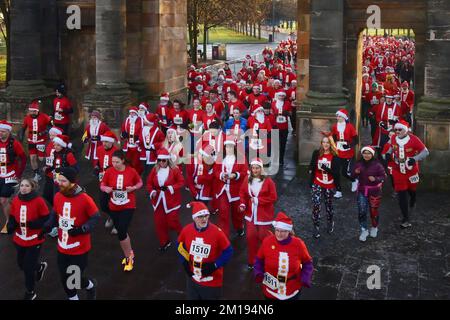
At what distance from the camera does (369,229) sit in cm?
1148

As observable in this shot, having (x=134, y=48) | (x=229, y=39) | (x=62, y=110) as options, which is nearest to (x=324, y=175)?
(x=62, y=110)

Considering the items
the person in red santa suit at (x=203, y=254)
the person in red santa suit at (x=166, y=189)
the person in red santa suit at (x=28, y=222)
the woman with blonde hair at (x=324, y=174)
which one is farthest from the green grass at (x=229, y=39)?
the person in red santa suit at (x=203, y=254)

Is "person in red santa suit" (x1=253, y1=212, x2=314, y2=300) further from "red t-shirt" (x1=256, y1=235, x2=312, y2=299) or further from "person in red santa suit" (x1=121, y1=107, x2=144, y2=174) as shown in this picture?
"person in red santa suit" (x1=121, y1=107, x2=144, y2=174)

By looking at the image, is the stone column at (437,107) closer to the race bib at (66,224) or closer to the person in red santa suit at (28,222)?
the race bib at (66,224)

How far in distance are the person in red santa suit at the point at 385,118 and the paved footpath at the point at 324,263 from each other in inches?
119

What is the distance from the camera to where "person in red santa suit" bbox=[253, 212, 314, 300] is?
6.71 meters

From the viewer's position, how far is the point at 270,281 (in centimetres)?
686

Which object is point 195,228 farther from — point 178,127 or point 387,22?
point 387,22

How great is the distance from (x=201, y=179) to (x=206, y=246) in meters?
3.99

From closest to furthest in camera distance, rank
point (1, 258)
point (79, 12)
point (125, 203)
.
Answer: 1. point (125, 203)
2. point (1, 258)
3. point (79, 12)

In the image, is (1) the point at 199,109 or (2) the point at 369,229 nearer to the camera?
(2) the point at 369,229

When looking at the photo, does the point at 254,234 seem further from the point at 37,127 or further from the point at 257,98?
the point at 257,98

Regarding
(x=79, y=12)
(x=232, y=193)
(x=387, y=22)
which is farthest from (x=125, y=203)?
(x=79, y=12)
